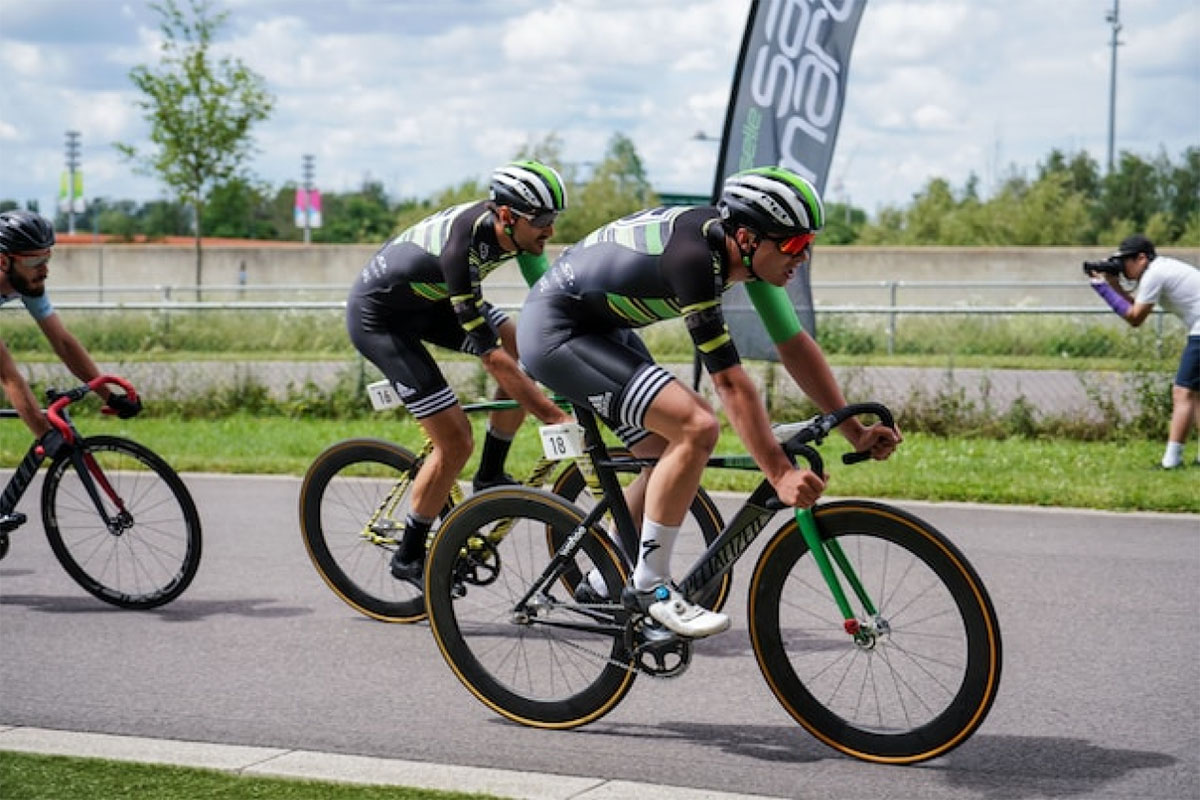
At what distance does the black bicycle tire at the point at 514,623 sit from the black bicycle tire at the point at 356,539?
146 cm

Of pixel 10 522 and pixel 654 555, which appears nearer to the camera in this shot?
pixel 654 555

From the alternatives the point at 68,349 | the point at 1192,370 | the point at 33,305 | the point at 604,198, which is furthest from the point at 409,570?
the point at 604,198

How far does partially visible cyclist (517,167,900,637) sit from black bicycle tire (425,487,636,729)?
225 mm

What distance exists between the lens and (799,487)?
5.35 metres

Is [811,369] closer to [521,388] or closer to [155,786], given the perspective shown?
[521,388]

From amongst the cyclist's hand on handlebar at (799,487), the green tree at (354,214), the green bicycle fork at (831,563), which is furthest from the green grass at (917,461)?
the green tree at (354,214)

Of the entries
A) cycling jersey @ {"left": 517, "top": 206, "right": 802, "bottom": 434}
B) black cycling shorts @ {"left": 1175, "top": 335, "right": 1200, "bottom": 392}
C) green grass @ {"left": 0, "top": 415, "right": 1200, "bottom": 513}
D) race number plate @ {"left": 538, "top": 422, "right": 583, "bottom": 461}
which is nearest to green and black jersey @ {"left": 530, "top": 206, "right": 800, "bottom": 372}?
cycling jersey @ {"left": 517, "top": 206, "right": 802, "bottom": 434}

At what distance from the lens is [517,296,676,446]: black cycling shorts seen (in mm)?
5793

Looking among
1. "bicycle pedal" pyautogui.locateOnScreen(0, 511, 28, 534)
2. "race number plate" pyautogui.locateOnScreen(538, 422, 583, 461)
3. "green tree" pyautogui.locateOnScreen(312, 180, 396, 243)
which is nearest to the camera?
"race number plate" pyautogui.locateOnScreen(538, 422, 583, 461)

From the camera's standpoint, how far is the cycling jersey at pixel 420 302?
6996 mm

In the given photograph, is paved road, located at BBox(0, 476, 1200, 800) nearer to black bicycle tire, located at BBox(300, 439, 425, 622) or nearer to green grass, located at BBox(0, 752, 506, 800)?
black bicycle tire, located at BBox(300, 439, 425, 622)

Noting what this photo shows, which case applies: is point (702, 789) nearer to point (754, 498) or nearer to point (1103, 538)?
point (754, 498)

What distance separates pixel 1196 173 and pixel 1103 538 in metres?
48.5

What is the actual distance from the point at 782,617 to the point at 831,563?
0.38m
